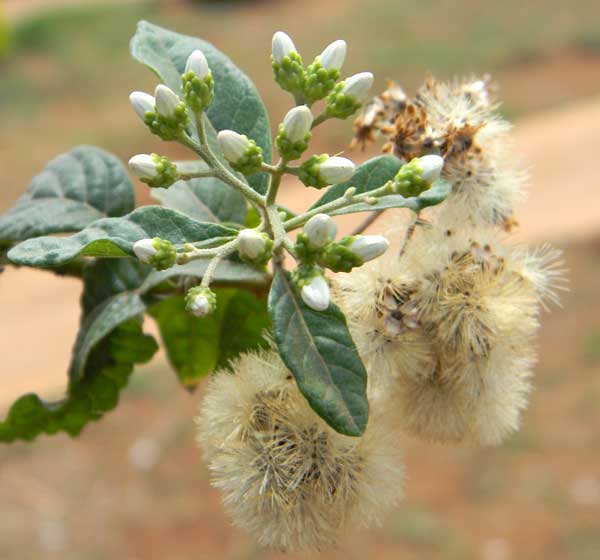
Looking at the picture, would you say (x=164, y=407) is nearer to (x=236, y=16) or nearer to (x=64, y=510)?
(x=64, y=510)

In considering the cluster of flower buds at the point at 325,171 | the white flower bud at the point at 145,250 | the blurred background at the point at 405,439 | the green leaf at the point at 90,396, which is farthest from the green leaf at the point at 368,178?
the blurred background at the point at 405,439

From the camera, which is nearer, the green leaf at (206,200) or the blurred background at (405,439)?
the green leaf at (206,200)

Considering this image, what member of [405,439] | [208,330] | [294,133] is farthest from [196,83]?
[405,439]

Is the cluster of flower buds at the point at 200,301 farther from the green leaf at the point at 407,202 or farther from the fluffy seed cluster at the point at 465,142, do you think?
the fluffy seed cluster at the point at 465,142

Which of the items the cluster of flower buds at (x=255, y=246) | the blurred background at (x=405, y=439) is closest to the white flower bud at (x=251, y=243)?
the cluster of flower buds at (x=255, y=246)

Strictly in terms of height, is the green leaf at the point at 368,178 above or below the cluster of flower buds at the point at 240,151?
below

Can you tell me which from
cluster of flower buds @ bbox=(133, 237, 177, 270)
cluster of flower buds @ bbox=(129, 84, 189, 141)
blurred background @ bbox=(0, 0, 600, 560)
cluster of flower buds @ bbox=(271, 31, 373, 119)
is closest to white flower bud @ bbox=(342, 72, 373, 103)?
cluster of flower buds @ bbox=(271, 31, 373, 119)


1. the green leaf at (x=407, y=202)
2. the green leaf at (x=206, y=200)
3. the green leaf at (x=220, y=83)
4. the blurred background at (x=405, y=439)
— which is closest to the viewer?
the green leaf at (x=407, y=202)

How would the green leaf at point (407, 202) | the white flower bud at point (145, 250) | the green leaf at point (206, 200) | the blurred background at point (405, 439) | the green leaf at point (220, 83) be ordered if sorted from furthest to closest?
the blurred background at point (405, 439) < the green leaf at point (206, 200) < the green leaf at point (220, 83) < the green leaf at point (407, 202) < the white flower bud at point (145, 250)
